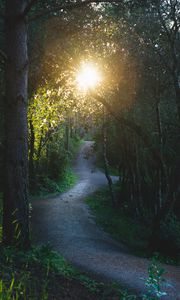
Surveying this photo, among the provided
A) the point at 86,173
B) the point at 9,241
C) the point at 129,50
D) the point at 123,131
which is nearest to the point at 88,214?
the point at 123,131

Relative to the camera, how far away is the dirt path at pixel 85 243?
8.09 m

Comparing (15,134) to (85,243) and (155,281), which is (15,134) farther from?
(85,243)

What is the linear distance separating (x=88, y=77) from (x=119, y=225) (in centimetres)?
704

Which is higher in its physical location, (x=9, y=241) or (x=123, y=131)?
(x=123, y=131)

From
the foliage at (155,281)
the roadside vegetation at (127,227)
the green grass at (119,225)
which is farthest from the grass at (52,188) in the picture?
the foliage at (155,281)

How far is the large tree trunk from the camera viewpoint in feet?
24.6

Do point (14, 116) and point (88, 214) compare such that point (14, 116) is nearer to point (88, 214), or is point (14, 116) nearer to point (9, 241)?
point (9, 241)

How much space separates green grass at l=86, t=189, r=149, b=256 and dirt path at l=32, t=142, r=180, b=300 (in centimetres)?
54

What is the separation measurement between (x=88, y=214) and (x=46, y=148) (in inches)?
379

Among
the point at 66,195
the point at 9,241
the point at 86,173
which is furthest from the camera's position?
the point at 86,173

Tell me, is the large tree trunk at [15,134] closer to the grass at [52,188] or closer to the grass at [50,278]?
the grass at [50,278]

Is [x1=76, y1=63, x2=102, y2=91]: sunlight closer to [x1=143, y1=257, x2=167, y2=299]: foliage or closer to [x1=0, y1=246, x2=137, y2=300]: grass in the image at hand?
[x1=0, y1=246, x2=137, y2=300]: grass

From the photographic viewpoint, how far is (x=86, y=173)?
109ft

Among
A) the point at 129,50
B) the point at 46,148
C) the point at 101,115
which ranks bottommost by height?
the point at 46,148
